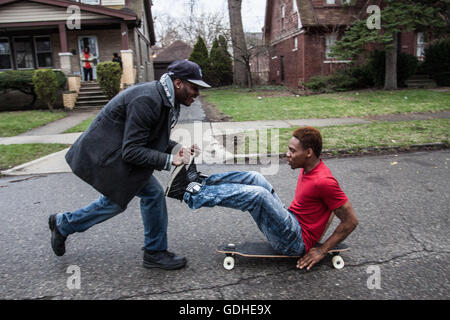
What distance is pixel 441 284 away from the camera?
8.89 ft

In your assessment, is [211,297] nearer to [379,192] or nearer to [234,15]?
[379,192]

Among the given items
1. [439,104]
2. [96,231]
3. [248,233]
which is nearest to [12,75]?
[96,231]

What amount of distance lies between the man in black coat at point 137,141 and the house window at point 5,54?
71.1 feet

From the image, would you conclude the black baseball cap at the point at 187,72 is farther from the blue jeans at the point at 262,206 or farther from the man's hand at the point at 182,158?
the blue jeans at the point at 262,206

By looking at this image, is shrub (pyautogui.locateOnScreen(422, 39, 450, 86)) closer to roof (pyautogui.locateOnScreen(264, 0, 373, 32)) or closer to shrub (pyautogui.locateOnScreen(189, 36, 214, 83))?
roof (pyautogui.locateOnScreen(264, 0, 373, 32))

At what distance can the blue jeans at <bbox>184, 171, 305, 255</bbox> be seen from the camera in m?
2.77

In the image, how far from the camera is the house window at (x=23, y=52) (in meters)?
20.6

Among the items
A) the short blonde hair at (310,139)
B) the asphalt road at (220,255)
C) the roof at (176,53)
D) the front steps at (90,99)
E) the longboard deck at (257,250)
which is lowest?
the asphalt road at (220,255)

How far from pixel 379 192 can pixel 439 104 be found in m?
9.53

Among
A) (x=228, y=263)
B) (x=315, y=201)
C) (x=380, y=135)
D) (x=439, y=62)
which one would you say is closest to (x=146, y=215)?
(x=228, y=263)

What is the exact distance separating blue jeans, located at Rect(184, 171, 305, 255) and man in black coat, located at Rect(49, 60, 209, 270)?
1.19ft

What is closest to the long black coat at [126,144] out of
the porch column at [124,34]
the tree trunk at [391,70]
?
the porch column at [124,34]

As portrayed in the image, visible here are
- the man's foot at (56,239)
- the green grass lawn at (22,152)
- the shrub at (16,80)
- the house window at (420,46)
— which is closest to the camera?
the man's foot at (56,239)

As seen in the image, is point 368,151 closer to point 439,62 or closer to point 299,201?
point 299,201
